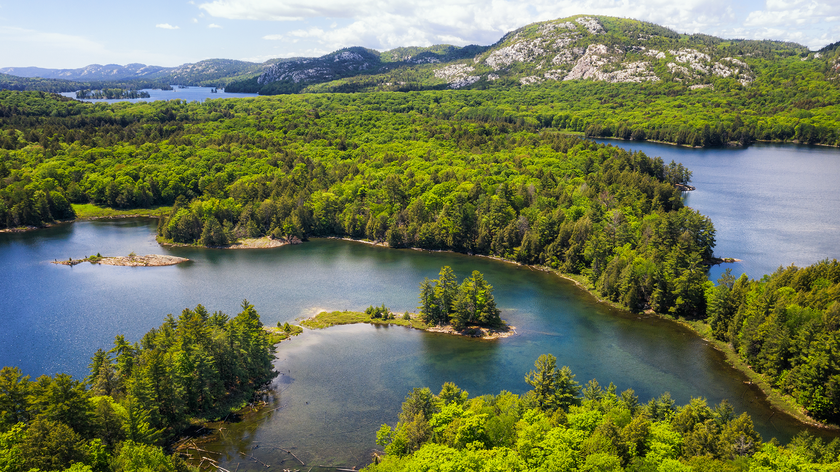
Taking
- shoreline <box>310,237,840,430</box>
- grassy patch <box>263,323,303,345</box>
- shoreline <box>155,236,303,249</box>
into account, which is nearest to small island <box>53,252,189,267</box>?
shoreline <box>155,236,303,249</box>

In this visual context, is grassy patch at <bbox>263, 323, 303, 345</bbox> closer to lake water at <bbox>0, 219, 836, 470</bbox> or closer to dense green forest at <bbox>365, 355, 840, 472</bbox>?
lake water at <bbox>0, 219, 836, 470</bbox>

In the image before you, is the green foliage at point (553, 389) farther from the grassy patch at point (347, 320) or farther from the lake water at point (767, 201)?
the lake water at point (767, 201)

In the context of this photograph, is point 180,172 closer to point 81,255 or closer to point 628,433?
point 81,255

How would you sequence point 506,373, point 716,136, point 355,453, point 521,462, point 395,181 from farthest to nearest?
1. point 716,136
2. point 395,181
3. point 506,373
4. point 355,453
5. point 521,462

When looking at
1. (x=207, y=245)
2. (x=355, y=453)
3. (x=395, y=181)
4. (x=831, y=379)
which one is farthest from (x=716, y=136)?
(x=355, y=453)

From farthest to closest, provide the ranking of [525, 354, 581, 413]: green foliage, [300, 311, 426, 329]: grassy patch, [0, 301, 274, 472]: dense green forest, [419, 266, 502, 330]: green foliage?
1. [300, 311, 426, 329]: grassy patch
2. [419, 266, 502, 330]: green foliage
3. [525, 354, 581, 413]: green foliage
4. [0, 301, 274, 472]: dense green forest

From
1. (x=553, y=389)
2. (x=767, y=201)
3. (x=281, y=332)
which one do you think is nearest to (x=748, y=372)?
(x=553, y=389)
